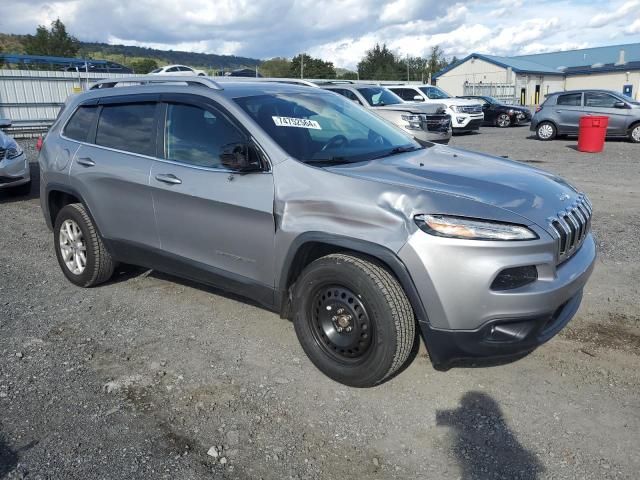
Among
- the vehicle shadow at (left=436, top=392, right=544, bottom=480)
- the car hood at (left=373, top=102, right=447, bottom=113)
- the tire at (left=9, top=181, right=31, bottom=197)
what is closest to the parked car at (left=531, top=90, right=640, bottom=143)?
the car hood at (left=373, top=102, right=447, bottom=113)

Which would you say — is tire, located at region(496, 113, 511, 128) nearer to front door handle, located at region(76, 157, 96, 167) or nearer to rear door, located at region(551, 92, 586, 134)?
rear door, located at region(551, 92, 586, 134)

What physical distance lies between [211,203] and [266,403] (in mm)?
1371

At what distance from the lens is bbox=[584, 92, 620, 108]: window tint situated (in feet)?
55.7

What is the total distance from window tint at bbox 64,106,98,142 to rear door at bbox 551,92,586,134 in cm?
1606

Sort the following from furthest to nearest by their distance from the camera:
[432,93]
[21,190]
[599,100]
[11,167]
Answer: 1. [432,93]
2. [599,100]
3. [21,190]
4. [11,167]

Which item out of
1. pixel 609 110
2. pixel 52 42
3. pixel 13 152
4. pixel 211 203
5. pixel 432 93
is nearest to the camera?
pixel 211 203

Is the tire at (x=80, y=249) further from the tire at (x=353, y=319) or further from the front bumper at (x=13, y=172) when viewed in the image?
the front bumper at (x=13, y=172)

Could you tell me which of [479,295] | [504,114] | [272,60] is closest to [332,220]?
[479,295]

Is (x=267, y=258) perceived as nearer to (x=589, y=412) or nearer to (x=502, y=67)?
(x=589, y=412)

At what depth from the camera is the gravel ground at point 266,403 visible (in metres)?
2.67

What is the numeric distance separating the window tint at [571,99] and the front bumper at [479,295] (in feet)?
54.4

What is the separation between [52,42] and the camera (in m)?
53.0

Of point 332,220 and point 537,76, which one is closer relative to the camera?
point 332,220

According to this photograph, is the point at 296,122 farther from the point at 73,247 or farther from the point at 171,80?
the point at 73,247
